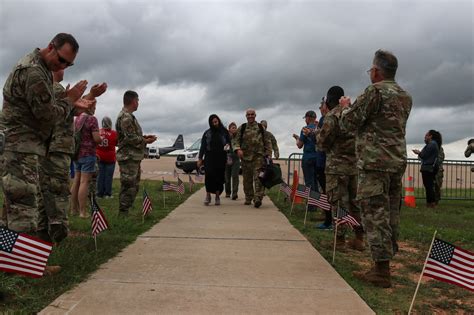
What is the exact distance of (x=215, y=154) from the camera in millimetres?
10078

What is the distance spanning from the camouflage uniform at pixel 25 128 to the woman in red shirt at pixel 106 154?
550 centimetres

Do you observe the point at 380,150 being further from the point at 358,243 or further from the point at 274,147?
the point at 274,147

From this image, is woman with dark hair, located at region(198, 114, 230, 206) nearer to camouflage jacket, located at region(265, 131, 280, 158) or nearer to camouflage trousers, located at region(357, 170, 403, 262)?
camouflage jacket, located at region(265, 131, 280, 158)

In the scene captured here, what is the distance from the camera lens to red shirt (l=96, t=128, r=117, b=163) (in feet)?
31.4

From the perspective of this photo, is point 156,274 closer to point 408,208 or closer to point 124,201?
point 124,201

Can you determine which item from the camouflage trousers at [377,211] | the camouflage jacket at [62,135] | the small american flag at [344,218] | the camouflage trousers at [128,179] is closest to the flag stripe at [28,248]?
the camouflage jacket at [62,135]

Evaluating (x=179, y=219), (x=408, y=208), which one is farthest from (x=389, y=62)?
(x=408, y=208)

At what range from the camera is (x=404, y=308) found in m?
3.52

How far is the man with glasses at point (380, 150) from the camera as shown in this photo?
4086 mm

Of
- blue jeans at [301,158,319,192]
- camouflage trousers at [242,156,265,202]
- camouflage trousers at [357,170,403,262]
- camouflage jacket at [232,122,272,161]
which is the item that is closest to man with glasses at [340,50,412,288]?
camouflage trousers at [357,170,403,262]

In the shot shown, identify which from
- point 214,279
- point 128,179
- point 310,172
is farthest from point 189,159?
point 214,279

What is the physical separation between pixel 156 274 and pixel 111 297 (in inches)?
28.7

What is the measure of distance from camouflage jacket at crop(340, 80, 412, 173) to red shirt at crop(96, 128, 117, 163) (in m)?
6.51

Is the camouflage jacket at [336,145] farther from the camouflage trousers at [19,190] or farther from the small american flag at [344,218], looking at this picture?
the camouflage trousers at [19,190]
